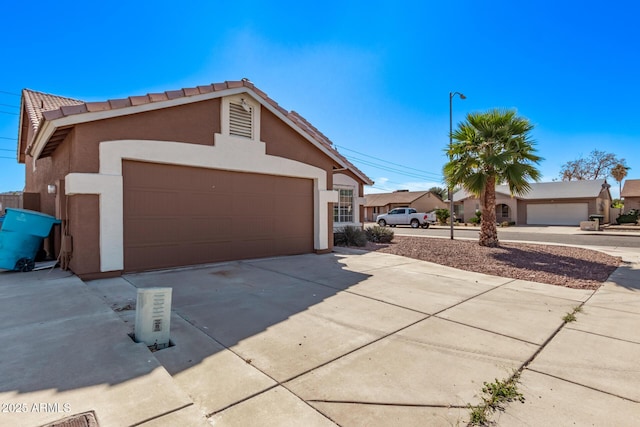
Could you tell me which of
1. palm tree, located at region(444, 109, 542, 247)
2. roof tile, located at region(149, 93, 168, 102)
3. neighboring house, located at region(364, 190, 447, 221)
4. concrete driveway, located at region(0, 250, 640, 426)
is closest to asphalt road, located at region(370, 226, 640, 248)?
palm tree, located at region(444, 109, 542, 247)

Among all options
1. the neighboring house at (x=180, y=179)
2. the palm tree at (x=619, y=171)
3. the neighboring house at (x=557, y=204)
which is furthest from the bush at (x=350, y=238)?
the palm tree at (x=619, y=171)

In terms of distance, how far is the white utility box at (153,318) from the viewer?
360 cm

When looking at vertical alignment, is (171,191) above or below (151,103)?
below

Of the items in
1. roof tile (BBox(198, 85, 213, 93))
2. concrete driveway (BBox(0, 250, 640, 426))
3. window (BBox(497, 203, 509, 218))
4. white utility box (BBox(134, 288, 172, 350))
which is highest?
roof tile (BBox(198, 85, 213, 93))

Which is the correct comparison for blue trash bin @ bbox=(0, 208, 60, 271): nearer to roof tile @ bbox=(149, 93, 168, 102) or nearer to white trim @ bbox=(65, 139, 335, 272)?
white trim @ bbox=(65, 139, 335, 272)

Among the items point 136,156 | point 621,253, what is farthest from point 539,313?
point 621,253

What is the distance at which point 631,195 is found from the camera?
37062mm

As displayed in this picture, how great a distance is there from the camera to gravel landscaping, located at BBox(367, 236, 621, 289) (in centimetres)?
806

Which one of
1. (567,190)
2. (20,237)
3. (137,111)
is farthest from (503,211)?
(20,237)

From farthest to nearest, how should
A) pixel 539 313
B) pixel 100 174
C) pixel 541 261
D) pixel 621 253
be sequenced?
pixel 621 253, pixel 541 261, pixel 100 174, pixel 539 313

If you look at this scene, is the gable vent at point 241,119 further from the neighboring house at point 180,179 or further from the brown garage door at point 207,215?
the brown garage door at point 207,215

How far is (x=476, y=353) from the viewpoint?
3744mm

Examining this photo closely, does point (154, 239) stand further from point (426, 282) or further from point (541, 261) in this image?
point (541, 261)

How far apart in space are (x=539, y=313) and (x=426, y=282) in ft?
7.54
